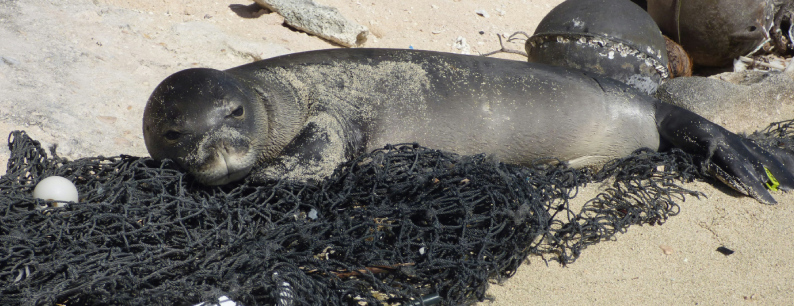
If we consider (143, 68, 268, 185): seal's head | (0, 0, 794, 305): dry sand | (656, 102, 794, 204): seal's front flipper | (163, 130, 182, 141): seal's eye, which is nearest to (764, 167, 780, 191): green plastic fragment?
(656, 102, 794, 204): seal's front flipper

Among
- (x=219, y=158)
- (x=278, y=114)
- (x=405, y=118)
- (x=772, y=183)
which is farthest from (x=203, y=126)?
(x=772, y=183)

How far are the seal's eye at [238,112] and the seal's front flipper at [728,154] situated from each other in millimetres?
2588

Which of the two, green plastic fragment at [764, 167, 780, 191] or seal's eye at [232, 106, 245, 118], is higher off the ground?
seal's eye at [232, 106, 245, 118]

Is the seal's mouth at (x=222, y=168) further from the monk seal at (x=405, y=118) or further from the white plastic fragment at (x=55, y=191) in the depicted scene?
the white plastic fragment at (x=55, y=191)

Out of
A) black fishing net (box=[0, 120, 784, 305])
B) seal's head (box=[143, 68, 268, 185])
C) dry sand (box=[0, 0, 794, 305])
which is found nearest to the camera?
black fishing net (box=[0, 120, 784, 305])

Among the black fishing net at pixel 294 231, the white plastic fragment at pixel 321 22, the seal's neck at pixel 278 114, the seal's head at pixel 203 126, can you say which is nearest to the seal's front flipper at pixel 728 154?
the black fishing net at pixel 294 231

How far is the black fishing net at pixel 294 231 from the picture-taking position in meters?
2.22

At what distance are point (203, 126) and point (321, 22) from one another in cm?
325

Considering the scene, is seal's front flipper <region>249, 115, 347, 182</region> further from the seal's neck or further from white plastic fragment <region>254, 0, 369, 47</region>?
white plastic fragment <region>254, 0, 369, 47</region>

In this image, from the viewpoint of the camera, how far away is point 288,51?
5.39 meters

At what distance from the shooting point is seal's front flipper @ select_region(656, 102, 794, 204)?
333 centimetres

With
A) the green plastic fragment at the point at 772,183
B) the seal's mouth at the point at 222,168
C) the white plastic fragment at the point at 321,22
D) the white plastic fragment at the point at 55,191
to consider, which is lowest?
the white plastic fragment at the point at 321,22

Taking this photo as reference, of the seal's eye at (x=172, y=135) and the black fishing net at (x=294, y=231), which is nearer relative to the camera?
the black fishing net at (x=294, y=231)

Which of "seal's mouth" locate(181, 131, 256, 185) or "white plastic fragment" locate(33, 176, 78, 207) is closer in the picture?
"white plastic fragment" locate(33, 176, 78, 207)
